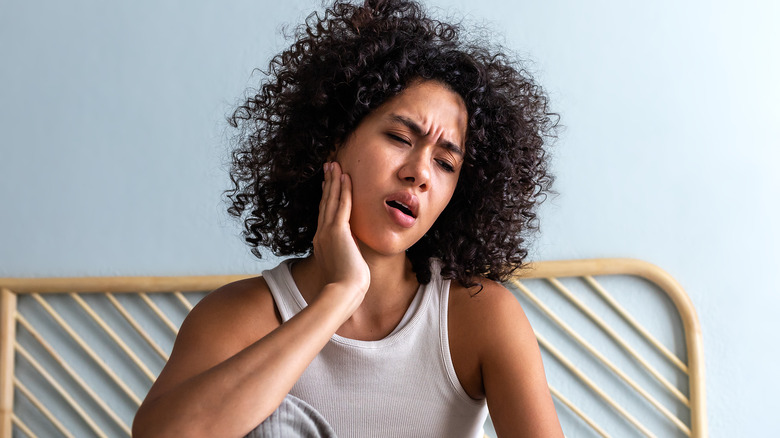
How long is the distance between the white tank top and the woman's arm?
68 millimetres

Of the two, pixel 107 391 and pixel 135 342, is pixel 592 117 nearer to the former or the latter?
pixel 135 342

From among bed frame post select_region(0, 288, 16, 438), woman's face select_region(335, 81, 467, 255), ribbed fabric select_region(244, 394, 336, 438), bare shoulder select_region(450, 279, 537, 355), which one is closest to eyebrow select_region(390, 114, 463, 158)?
woman's face select_region(335, 81, 467, 255)

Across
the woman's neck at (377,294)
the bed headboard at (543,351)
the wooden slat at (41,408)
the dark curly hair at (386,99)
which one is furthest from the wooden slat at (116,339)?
the woman's neck at (377,294)

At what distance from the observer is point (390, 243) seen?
36.0 inches

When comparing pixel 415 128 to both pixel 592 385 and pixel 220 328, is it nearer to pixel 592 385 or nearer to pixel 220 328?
pixel 220 328

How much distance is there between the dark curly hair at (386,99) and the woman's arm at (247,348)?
4.0 inches

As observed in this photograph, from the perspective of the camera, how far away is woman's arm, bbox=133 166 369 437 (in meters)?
0.78

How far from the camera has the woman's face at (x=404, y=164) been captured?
90 cm

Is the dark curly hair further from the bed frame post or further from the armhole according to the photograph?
the bed frame post

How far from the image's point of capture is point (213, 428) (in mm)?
777

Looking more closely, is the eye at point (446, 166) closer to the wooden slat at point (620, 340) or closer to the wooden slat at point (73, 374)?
the wooden slat at point (620, 340)

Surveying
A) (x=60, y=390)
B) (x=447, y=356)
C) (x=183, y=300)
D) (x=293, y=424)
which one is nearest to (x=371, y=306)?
(x=447, y=356)

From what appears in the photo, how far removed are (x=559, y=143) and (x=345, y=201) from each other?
0.85 metres

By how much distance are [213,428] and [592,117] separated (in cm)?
118
